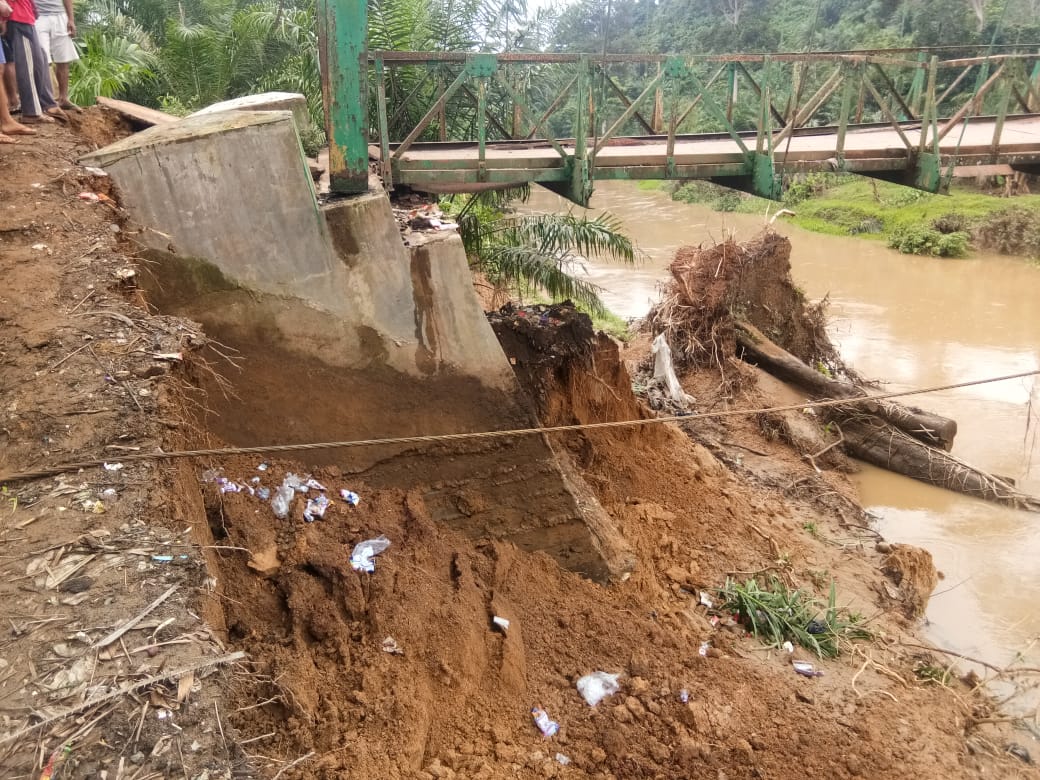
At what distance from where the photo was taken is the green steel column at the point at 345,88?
14.1ft

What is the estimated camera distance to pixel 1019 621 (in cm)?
682

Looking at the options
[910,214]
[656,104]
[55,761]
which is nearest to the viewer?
[55,761]

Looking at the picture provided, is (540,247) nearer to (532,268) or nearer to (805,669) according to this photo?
(532,268)

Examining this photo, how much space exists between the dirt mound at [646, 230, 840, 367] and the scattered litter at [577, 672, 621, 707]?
18.1 ft

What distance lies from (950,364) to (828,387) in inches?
174

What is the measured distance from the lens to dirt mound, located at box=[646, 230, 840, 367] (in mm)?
9461

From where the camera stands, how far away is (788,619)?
17.8 ft

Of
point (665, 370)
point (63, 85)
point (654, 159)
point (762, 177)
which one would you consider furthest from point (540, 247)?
point (63, 85)

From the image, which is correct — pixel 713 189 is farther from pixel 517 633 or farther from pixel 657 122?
pixel 517 633

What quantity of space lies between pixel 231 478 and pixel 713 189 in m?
23.7

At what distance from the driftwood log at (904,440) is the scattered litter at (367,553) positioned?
6.19 meters

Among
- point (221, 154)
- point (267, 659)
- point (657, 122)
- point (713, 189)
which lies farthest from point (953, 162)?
point (713, 189)

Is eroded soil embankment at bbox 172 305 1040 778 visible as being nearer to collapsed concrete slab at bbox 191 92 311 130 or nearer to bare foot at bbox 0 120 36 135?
collapsed concrete slab at bbox 191 92 311 130

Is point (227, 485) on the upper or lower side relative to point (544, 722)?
upper
